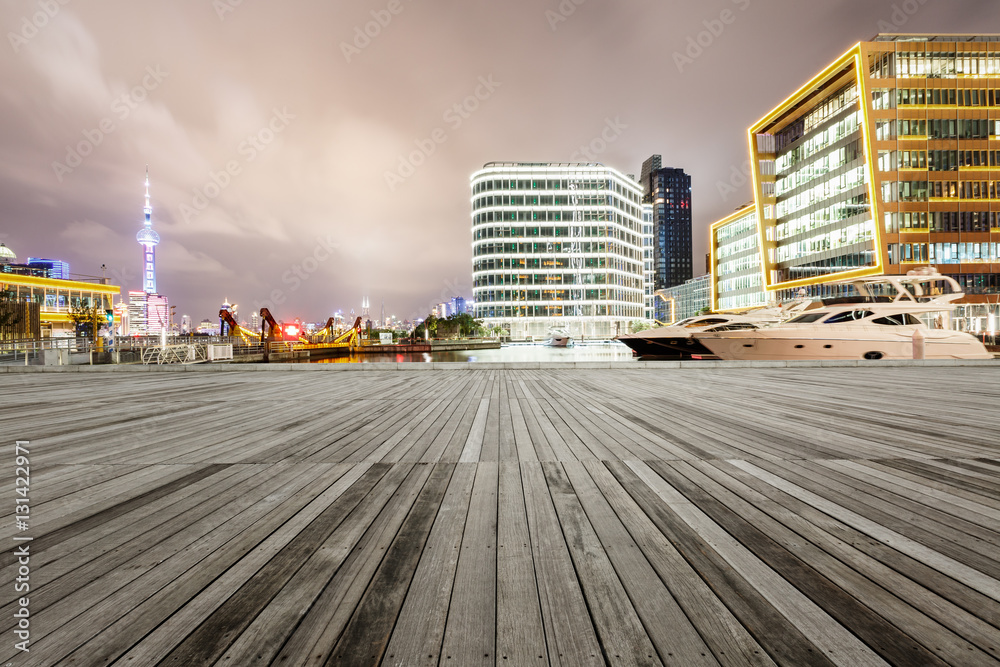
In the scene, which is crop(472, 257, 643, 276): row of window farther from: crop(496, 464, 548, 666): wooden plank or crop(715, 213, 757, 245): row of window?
crop(496, 464, 548, 666): wooden plank

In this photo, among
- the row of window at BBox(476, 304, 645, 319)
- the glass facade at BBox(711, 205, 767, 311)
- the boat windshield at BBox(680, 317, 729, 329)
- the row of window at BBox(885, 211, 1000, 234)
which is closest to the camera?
the boat windshield at BBox(680, 317, 729, 329)

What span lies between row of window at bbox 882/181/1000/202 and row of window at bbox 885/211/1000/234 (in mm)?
1765

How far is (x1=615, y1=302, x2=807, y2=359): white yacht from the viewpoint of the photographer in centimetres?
2033

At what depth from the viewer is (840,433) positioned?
4922mm

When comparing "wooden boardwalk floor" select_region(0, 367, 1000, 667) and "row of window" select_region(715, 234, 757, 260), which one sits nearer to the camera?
"wooden boardwalk floor" select_region(0, 367, 1000, 667)

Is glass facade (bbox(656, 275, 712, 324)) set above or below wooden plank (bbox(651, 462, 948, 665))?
above

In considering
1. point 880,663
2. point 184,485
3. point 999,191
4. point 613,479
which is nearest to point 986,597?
point 880,663

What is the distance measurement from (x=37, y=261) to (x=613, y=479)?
743 feet

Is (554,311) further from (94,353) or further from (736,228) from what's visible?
(94,353)

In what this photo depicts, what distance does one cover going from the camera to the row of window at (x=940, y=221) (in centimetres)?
4344

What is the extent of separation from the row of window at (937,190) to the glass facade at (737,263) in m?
22.4

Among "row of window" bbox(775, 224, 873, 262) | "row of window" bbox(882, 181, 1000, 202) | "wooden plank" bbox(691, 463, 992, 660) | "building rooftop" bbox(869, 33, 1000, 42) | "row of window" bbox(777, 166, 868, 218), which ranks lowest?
"wooden plank" bbox(691, 463, 992, 660)

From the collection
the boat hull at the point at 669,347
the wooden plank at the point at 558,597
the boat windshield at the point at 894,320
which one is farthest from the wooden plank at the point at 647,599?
the boat windshield at the point at 894,320

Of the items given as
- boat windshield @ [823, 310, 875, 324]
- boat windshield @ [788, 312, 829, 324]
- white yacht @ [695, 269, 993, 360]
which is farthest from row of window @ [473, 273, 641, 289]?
boat windshield @ [823, 310, 875, 324]
